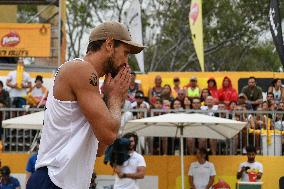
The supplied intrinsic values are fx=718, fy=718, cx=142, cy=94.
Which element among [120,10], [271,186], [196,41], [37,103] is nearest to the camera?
[271,186]

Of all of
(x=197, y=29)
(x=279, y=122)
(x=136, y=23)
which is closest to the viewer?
(x=279, y=122)

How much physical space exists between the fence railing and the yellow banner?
6.46 metres

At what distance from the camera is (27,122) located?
1365 cm

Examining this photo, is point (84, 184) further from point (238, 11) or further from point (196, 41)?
point (238, 11)

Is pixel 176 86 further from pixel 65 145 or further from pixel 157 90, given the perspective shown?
pixel 65 145

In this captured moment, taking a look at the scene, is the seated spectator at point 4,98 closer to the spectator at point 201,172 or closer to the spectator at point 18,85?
the spectator at point 18,85

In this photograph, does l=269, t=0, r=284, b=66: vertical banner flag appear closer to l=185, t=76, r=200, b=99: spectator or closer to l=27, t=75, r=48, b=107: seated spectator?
l=185, t=76, r=200, b=99: spectator

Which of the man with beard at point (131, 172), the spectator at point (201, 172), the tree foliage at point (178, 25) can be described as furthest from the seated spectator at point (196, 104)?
the tree foliage at point (178, 25)

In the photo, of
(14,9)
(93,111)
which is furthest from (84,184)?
(14,9)

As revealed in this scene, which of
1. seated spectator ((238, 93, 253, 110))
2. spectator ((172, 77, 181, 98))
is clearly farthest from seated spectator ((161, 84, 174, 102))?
seated spectator ((238, 93, 253, 110))

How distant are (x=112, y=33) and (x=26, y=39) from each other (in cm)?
1765

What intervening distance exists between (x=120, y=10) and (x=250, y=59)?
10712mm

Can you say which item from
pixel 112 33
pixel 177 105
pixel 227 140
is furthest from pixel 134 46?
pixel 227 140

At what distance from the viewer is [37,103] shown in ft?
52.1
